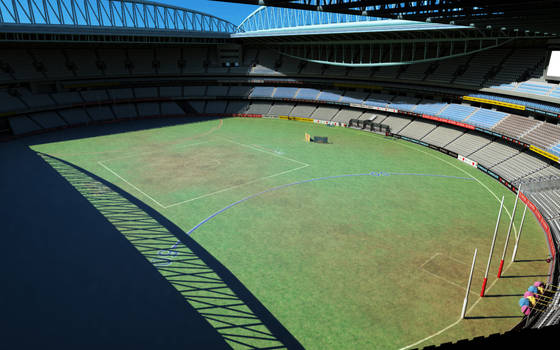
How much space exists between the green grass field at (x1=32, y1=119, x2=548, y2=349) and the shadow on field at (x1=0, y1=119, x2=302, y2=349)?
1.48 meters

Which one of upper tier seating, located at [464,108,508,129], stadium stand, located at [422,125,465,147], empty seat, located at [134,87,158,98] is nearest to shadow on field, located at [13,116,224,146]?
empty seat, located at [134,87,158,98]

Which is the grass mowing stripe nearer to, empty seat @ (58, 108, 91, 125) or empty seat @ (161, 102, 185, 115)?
empty seat @ (58, 108, 91, 125)

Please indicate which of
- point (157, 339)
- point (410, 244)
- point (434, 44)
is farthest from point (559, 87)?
point (157, 339)

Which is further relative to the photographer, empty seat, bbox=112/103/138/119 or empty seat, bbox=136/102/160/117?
empty seat, bbox=136/102/160/117

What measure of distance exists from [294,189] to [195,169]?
12245mm

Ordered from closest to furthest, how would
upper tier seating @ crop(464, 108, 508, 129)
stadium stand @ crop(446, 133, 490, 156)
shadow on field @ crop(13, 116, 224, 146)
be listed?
upper tier seating @ crop(464, 108, 508, 129), stadium stand @ crop(446, 133, 490, 156), shadow on field @ crop(13, 116, 224, 146)

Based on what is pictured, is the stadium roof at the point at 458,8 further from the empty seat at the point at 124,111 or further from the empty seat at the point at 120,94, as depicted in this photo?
the empty seat at the point at 120,94

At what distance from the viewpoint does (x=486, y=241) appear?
24.0m

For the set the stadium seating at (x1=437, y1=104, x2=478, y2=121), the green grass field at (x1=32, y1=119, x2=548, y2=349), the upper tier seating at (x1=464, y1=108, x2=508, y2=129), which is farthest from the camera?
the stadium seating at (x1=437, y1=104, x2=478, y2=121)

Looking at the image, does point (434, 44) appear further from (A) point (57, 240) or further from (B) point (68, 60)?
(B) point (68, 60)

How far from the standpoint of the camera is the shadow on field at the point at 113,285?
15.6 m

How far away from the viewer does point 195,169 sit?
126ft

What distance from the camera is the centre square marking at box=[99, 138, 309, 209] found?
3244 cm

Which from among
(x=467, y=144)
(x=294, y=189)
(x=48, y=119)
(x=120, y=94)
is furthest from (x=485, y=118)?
(x=48, y=119)
